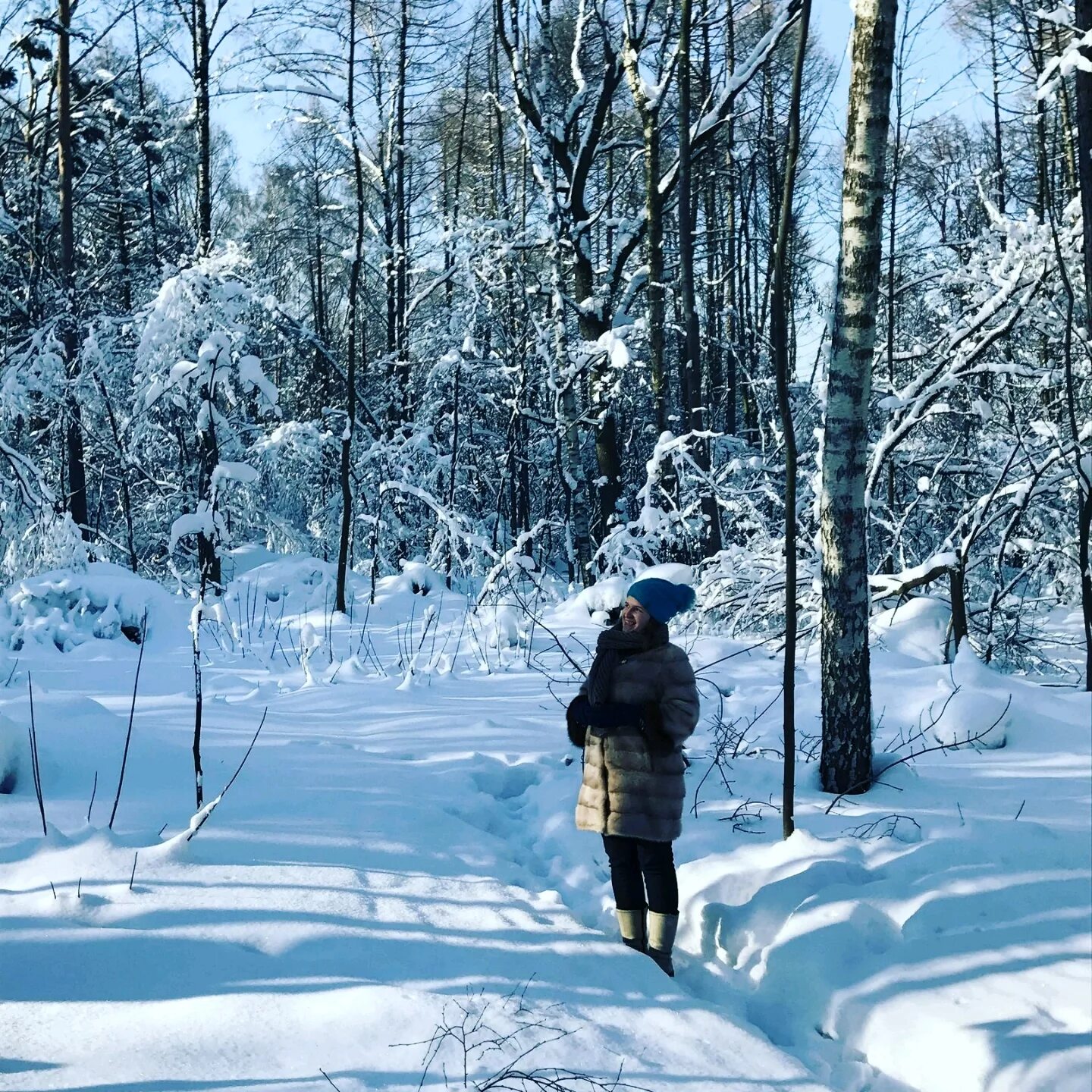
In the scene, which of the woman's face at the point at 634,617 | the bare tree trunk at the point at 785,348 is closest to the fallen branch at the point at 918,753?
the bare tree trunk at the point at 785,348

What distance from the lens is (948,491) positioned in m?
12.8

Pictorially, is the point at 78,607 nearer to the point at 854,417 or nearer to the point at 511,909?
the point at 511,909

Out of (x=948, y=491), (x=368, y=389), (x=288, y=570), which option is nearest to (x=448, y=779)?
(x=288, y=570)

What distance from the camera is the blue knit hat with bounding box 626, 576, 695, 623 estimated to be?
3.41m

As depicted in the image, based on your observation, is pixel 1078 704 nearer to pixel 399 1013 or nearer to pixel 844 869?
pixel 844 869

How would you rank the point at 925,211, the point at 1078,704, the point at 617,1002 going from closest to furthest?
the point at 617,1002
the point at 1078,704
the point at 925,211

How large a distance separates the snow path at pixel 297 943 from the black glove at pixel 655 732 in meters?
0.71

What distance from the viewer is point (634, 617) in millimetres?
3445

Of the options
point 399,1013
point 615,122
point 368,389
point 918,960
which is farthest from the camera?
point 368,389

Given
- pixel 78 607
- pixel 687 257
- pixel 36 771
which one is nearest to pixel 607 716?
pixel 36 771

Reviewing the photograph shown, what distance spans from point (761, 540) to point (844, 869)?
18.1ft

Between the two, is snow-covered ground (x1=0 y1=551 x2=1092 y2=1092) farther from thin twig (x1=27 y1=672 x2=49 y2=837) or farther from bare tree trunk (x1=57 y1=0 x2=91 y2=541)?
bare tree trunk (x1=57 y1=0 x2=91 y2=541)

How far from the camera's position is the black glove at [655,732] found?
11.1 ft

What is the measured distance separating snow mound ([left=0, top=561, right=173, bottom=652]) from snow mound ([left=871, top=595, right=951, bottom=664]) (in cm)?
660
